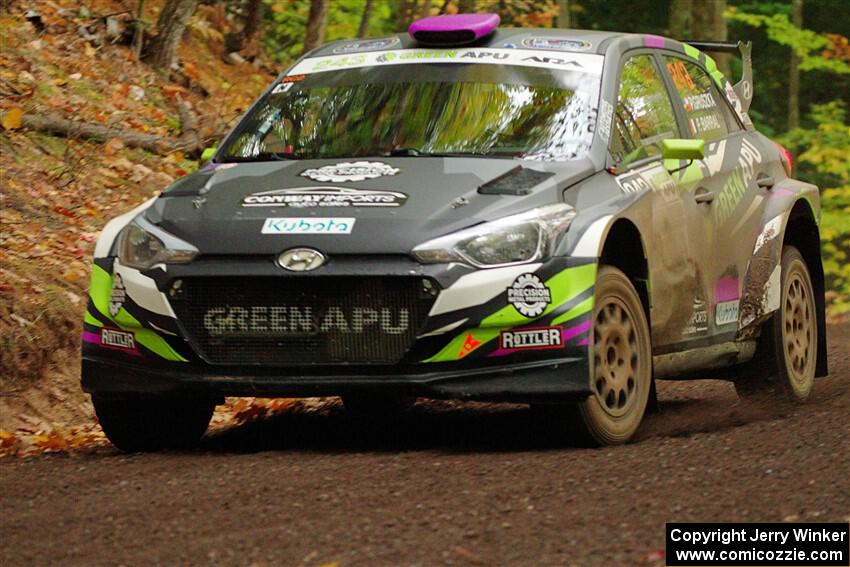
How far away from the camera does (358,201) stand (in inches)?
258

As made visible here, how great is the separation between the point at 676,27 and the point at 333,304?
1894 cm

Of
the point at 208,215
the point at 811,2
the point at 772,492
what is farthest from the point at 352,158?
the point at 811,2

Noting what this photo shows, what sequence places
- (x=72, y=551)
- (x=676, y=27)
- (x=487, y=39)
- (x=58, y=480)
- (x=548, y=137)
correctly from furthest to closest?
(x=676, y=27) < (x=487, y=39) < (x=548, y=137) < (x=58, y=480) < (x=72, y=551)

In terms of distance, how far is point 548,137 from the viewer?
7219mm

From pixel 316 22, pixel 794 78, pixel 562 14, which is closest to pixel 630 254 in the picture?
pixel 316 22

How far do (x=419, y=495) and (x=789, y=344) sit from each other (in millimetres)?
3858

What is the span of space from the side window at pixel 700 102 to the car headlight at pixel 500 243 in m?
2.09

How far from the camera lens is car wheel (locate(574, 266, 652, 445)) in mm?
6598

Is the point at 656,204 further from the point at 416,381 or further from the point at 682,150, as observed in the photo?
A: the point at 416,381

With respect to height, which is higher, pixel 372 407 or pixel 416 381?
pixel 416 381

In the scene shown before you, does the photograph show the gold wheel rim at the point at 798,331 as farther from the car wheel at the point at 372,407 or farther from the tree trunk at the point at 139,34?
the tree trunk at the point at 139,34

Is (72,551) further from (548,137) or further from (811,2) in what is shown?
(811,2)

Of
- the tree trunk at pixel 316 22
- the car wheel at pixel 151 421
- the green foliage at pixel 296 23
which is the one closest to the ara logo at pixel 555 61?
the car wheel at pixel 151 421

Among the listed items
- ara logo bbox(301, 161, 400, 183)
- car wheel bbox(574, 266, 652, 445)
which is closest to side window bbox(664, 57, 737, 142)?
car wheel bbox(574, 266, 652, 445)
